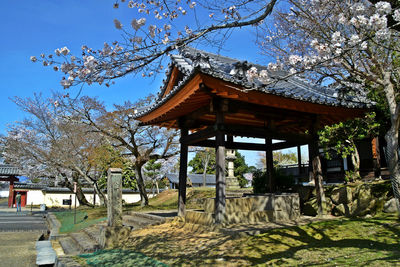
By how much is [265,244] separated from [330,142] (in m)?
8.76

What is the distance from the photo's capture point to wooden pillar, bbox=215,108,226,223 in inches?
260

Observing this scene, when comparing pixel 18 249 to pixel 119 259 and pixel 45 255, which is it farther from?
pixel 119 259

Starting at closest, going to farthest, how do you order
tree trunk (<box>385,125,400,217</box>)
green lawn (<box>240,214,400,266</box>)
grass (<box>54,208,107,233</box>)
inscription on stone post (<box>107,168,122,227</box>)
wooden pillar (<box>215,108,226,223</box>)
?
green lawn (<box>240,214,400,266</box>), tree trunk (<box>385,125,400,217</box>), wooden pillar (<box>215,108,226,223</box>), inscription on stone post (<box>107,168,122,227</box>), grass (<box>54,208,107,233</box>)

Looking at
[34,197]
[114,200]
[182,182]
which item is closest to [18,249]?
[114,200]

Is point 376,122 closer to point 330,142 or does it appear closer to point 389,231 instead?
point 330,142

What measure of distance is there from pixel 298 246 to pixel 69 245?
24.9ft

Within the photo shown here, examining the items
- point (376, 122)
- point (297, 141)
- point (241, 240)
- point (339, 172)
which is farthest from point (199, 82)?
point (339, 172)

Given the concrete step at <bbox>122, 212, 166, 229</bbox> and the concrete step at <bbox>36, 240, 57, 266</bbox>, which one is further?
the concrete step at <bbox>122, 212, 166, 229</bbox>

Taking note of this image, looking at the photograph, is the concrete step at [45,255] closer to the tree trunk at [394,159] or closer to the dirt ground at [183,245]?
the dirt ground at [183,245]

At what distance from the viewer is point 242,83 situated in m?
6.09

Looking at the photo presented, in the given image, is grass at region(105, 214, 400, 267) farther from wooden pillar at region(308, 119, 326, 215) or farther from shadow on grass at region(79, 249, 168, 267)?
wooden pillar at region(308, 119, 326, 215)

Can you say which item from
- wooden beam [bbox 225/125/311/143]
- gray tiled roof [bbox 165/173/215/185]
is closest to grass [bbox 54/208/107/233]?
wooden beam [bbox 225/125/311/143]

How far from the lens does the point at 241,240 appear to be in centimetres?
556

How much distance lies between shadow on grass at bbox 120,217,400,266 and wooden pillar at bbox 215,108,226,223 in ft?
1.98
